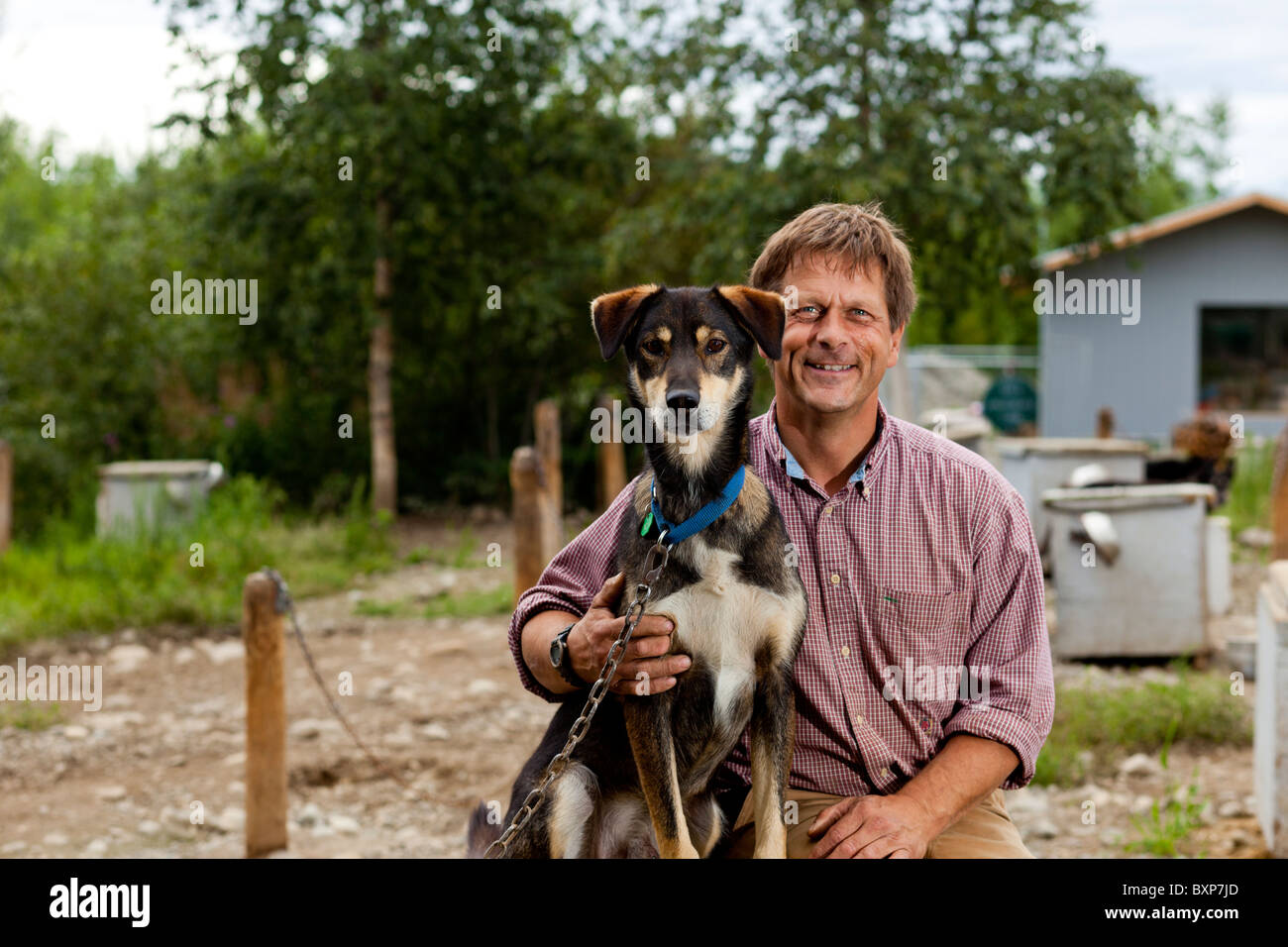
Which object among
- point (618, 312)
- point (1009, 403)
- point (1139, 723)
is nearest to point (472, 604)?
point (1139, 723)

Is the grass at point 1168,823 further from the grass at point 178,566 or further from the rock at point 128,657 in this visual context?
the grass at point 178,566

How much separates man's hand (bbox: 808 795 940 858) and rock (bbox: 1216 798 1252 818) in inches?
138

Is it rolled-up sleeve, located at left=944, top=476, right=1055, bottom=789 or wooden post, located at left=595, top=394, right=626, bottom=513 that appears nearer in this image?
rolled-up sleeve, located at left=944, top=476, right=1055, bottom=789

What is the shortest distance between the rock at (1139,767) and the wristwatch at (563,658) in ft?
14.4

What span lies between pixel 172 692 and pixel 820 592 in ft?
21.2

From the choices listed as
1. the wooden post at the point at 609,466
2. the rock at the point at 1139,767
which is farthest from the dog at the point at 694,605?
the wooden post at the point at 609,466

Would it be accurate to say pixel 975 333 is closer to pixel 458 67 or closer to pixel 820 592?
pixel 458 67

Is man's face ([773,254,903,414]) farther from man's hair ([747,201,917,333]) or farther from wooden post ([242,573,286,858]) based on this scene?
wooden post ([242,573,286,858])

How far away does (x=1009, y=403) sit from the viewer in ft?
68.3

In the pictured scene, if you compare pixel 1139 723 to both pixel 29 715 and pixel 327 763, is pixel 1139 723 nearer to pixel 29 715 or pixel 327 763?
pixel 327 763

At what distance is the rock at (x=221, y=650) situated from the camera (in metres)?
8.95

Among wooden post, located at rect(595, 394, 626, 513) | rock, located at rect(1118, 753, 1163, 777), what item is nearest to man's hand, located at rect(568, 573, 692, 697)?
rock, located at rect(1118, 753, 1163, 777)

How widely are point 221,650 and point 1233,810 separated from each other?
686 cm

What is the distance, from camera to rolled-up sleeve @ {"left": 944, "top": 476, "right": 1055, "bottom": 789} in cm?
289
